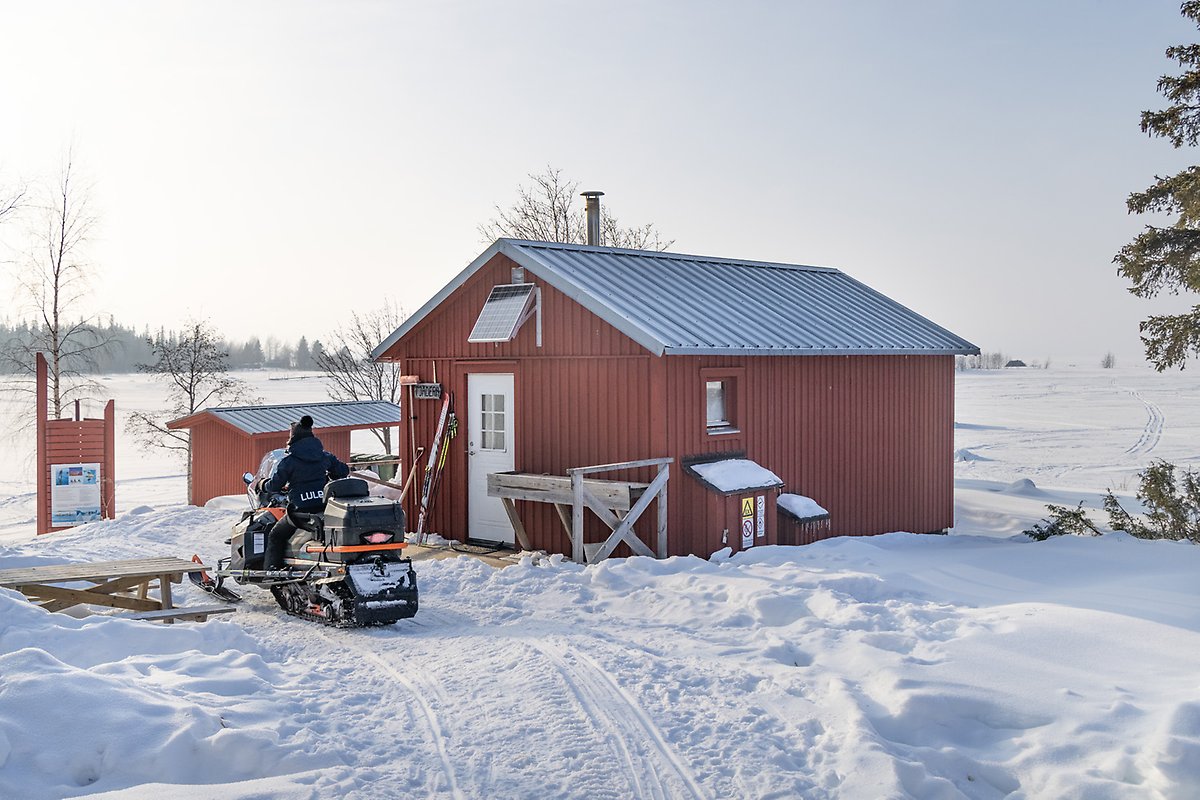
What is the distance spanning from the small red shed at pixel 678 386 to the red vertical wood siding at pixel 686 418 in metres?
0.02

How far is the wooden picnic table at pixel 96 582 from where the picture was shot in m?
8.30

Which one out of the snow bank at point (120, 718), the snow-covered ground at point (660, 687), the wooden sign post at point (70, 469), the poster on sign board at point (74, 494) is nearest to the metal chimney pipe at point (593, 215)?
the snow-covered ground at point (660, 687)

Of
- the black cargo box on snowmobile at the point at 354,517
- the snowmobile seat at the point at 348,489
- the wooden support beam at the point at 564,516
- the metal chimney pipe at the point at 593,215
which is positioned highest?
the metal chimney pipe at the point at 593,215

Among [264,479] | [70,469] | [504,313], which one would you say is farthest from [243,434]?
[264,479]

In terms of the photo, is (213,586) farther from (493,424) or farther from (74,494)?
(74,494)

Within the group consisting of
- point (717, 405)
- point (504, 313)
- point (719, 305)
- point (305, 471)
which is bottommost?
point (305, 471)

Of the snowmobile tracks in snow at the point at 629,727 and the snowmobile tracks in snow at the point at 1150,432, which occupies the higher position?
the snowmobile tracks in snow at the point at 1150,432

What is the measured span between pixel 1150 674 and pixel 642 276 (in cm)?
827

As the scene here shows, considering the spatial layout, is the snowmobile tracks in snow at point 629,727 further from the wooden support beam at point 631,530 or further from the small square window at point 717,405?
the small square window at point 717,405

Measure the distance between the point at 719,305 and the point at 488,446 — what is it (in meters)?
3.53

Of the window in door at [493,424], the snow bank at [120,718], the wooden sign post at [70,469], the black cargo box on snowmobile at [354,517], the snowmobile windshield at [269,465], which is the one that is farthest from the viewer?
the wooden sign post at [70,469]

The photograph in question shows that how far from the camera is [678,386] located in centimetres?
1133

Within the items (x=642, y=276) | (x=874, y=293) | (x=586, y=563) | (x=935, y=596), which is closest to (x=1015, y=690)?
(x=935, y=596)

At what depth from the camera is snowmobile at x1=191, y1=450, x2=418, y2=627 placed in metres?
8.24
